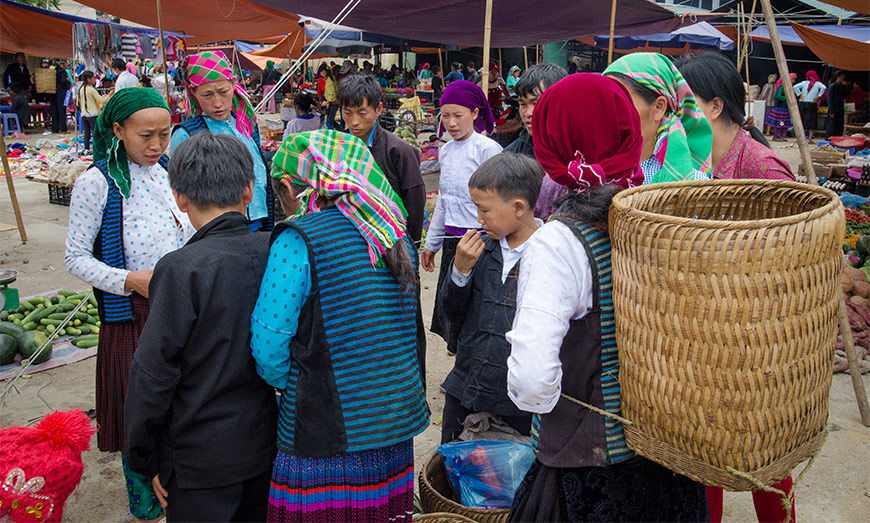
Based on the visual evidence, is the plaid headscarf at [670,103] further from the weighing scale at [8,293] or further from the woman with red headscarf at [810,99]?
the woman with red headscarf at [810,99]

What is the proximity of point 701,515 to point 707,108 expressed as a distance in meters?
1.55

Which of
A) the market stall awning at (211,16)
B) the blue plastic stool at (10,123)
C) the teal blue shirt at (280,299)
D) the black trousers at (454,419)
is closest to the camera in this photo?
the teal blue shirt at (280,299)

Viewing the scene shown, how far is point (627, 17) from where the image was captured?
355 inches

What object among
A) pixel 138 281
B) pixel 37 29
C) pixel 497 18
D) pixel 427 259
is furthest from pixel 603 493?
pixel 37 29

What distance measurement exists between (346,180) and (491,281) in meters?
0.98

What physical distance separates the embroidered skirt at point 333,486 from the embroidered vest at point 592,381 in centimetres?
58

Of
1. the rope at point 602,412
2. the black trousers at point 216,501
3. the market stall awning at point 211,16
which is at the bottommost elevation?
the black trousers at point 216,501

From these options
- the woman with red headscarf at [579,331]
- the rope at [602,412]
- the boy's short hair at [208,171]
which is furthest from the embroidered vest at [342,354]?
the rope at [602,412]

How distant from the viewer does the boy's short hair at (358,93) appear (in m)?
3.76

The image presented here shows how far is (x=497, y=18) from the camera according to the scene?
→ 27.4 feet

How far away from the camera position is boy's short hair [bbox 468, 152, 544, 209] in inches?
99.0

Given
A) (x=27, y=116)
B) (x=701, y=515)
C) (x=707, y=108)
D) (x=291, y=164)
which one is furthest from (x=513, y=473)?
(x=27, y=116)

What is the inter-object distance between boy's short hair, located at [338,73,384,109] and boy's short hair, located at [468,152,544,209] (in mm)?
1438

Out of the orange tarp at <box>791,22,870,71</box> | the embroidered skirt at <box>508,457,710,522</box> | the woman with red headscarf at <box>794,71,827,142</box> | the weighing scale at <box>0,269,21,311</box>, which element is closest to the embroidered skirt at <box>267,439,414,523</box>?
the embroidered skirt at <box>508,457,710,522</box>
